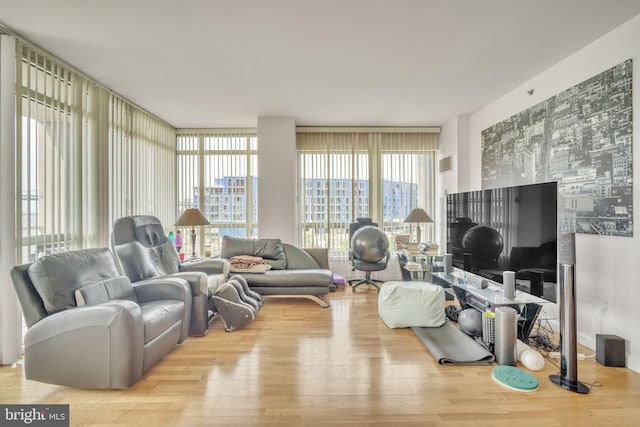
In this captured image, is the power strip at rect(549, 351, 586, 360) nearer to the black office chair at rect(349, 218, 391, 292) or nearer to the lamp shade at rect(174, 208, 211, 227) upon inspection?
the black office chair at rect(349, 218, 391, 292)

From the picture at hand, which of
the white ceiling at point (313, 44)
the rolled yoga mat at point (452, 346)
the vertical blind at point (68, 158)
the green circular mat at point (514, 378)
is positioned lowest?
the green circular mat at point (514, 378)

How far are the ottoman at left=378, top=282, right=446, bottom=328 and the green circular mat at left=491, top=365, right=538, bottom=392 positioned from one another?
900mm

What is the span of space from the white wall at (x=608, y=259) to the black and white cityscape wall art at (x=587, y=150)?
7 centimetres

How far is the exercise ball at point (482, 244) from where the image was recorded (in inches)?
126

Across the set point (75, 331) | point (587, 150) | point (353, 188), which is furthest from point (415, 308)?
point (353, 188)

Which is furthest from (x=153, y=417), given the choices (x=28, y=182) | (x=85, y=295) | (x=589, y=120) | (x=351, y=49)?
(x=589, y=120)

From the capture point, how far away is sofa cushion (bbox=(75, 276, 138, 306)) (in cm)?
237

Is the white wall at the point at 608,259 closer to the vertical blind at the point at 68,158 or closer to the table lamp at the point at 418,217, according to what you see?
the table lamp at the point at 418,217

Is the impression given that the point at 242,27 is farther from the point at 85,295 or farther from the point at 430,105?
the point at 430,105

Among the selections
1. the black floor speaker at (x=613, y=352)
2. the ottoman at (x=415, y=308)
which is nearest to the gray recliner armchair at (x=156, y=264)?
the ottoman at (x=415, y=308)

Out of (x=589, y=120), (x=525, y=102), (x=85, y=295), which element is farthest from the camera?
(x=525, y=102)

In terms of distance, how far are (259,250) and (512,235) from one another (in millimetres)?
3376

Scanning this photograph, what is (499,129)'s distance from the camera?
14.5ft

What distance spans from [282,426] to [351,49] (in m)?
3.18
